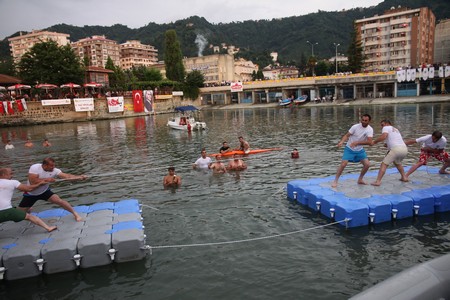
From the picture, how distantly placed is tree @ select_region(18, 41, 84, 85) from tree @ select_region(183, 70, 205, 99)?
33.9 m

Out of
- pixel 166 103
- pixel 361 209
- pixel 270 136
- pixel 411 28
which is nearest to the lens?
pixel 361 209

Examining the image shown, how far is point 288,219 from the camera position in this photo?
1053 cm

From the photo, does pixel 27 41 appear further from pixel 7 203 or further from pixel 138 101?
pixel 7 203

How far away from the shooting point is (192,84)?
94938 millimetres

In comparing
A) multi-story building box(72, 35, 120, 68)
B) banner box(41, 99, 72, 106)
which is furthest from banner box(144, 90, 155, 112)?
multi-story building box(72, 35, 120, 68)

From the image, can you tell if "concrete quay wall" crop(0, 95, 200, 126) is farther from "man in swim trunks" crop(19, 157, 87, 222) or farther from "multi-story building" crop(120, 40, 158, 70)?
"multi-story building" crop(120, 40, 158, 70)

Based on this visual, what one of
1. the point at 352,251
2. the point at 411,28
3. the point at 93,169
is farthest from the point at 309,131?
the point at 411,28

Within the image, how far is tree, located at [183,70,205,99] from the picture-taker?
93.8 meters

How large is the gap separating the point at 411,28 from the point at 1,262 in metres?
109

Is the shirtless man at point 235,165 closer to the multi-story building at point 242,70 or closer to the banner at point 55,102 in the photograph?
the banner at point 55,102

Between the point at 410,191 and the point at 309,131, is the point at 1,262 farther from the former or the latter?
the point at 309,131

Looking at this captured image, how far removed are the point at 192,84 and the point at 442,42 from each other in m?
78.8

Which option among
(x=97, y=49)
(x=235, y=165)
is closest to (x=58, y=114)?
(x=235, y=165)

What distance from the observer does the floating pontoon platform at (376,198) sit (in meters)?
9.60
